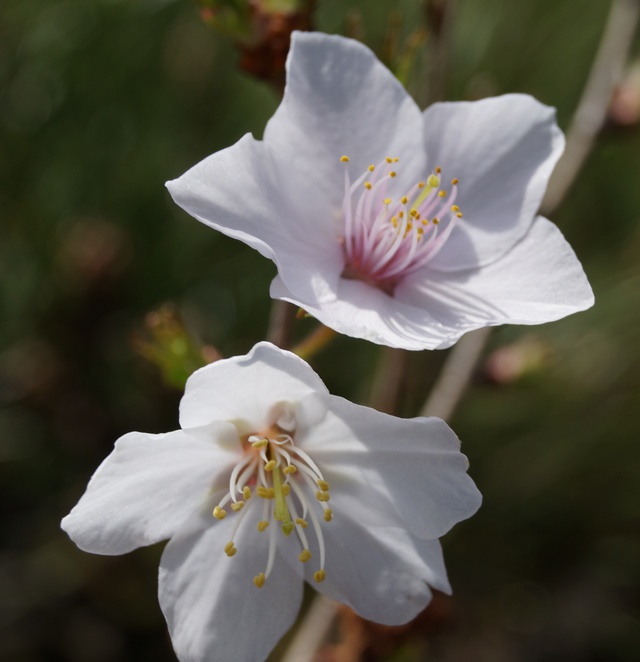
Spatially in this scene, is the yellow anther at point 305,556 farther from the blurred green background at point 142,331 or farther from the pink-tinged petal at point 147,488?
the blurred green background at point 142,331

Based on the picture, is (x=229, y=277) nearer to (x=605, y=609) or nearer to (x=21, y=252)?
(x=21, y=252)

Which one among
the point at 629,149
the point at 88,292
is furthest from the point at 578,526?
the point at 88,292

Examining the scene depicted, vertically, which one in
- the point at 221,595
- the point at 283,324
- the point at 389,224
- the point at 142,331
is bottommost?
the point at 142,331

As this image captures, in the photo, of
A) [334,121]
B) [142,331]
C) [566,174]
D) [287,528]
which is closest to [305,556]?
[287,528]

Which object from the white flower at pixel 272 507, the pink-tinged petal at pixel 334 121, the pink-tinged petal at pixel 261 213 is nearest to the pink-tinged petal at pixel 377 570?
the white flower at pixel 272 507

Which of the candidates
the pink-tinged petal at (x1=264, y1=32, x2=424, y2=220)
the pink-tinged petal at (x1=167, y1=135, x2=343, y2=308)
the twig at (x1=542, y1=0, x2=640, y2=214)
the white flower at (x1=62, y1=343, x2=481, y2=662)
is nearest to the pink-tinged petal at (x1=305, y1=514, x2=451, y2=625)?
the white flower at (x1=62, y1=343, x2=481, y2=662)

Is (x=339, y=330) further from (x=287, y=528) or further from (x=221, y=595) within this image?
(x=221, y=595)
